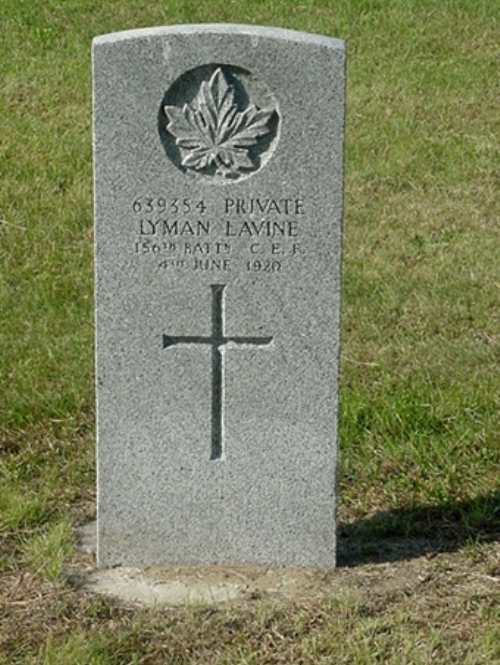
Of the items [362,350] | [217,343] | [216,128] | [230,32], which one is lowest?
[362,350]

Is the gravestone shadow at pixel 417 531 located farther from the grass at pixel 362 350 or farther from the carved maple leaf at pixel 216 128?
the carved maple leaf at pixel 216 128

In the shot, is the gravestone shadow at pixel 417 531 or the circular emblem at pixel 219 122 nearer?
the circular emblem at pixel 219 122

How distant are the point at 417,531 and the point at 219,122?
162cm

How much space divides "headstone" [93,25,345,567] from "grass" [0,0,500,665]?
32cm

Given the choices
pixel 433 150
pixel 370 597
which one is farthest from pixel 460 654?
pixel 433 150

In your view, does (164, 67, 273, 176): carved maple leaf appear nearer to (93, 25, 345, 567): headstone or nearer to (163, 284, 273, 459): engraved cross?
(93, 25, 345, 567): headstone

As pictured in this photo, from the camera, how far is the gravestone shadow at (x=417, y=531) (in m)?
5.00

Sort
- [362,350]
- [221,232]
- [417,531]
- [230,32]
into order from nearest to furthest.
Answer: [230,32]
[221,232]
[417,531]
[362,350]

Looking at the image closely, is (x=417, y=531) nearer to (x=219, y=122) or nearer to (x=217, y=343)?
(x=217, y=343)

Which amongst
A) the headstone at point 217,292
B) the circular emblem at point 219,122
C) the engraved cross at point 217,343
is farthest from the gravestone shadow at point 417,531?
the circular emblem at point 219,122

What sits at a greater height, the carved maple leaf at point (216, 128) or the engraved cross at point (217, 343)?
the carved maple leaf at point (216, 128)

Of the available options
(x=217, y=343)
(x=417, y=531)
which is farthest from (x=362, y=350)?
(x=217, y=343)

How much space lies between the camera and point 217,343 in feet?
15.2

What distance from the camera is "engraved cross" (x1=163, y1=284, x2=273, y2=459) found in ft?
15.0
